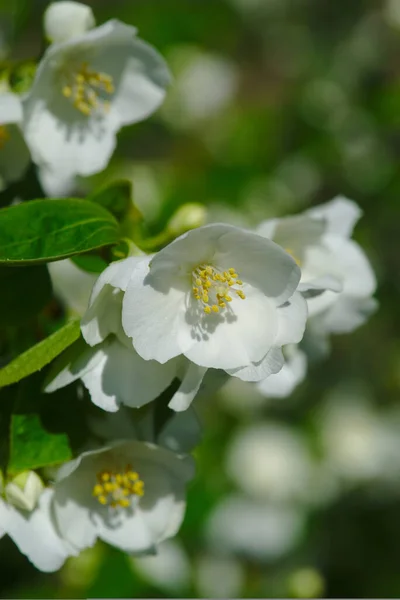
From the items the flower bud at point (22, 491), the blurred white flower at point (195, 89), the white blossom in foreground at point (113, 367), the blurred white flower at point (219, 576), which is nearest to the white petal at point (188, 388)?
the white blossom in foreground at point (113, 367)

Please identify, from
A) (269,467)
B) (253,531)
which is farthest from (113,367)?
(269,467)

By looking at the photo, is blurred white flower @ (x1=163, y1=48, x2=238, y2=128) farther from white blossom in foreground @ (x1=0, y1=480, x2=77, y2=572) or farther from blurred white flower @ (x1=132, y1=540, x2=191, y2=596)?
white blossom in foreground @ (x1=0, y1=480, x2=77, y2=572)

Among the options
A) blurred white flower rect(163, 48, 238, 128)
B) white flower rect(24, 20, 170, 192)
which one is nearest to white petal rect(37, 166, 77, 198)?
white flower rect(24, 20, 170, 192)

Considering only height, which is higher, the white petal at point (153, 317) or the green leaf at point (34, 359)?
the white petal at point (153, 317)

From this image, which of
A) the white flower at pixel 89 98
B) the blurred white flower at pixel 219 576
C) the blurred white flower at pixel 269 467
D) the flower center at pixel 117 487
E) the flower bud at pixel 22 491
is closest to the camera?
the flower bud at pixel 22 491

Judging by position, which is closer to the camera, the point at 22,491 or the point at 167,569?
the point at 22,491

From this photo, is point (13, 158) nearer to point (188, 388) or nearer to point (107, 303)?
point (107, 303)

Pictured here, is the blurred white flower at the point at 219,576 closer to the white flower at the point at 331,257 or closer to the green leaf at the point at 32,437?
the white flower at the point at 331,257
